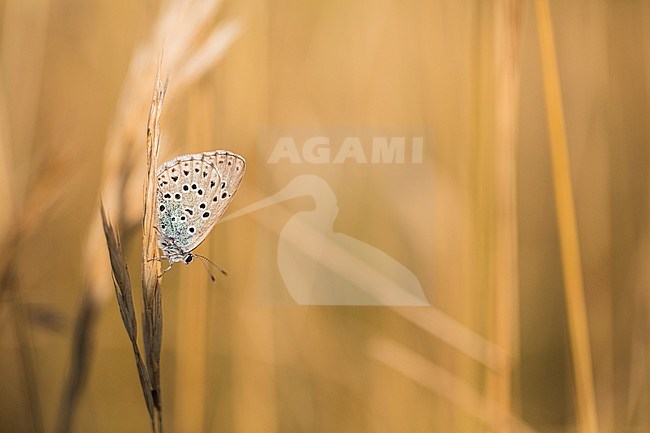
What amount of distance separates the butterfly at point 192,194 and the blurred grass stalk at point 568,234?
1.59ft

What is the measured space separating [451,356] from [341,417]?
20 centimetres

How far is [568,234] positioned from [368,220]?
0.31m

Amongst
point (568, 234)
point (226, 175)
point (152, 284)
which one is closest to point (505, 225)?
point (568, 234)

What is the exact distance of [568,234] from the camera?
85 cm

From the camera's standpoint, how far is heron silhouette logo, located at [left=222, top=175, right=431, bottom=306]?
0.86 metres

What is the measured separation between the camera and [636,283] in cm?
86

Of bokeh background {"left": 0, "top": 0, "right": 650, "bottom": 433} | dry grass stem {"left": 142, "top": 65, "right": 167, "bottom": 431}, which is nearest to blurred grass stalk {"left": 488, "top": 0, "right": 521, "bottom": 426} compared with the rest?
bokeh background {"left": 0, "top": 0, "right": 650, "bottom": 433}

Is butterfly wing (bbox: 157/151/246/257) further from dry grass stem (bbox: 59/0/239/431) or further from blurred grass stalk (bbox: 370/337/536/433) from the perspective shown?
blurred grass stalk (bbox: 370/337/536/433)

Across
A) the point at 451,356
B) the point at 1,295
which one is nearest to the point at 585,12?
the point at 451,356

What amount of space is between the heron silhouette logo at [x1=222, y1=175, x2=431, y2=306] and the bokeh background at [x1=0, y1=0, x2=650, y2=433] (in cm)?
2

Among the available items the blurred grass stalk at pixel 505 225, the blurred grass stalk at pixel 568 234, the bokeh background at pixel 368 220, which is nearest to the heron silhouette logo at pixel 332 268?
the bokeh background at pixel 368 220

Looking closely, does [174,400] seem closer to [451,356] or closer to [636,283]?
[451,356]

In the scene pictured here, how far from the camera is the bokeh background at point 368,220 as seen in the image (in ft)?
2.77

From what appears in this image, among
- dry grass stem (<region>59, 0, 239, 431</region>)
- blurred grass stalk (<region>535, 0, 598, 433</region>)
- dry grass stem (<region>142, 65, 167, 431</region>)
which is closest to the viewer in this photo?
dry grass stem (<region>142, 65, 167, 431</region>)
